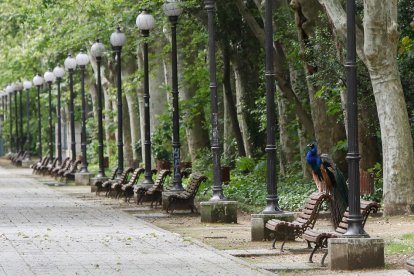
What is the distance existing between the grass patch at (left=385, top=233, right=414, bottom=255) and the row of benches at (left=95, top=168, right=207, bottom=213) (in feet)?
28.5

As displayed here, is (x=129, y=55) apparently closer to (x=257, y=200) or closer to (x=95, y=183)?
(x=95, y=183)

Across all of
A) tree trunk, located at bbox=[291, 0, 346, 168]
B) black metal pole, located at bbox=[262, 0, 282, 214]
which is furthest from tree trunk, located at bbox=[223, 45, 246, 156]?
black metal pole, located at bbox=[262, 0, 282, 214]

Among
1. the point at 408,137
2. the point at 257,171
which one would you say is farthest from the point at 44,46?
the point at 408,137

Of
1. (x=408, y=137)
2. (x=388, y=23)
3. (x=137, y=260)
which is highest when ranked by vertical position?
(x=388, y=23)

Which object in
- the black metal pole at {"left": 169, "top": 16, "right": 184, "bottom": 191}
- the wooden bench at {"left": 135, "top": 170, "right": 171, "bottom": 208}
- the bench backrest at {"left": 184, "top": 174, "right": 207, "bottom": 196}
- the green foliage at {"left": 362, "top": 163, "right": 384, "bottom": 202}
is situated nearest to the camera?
the green foliage at {"left": 362, "top": 163, "right": 384, "bottom": 202}

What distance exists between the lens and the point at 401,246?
19.0 meters

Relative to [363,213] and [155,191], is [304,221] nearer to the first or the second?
[363,213]

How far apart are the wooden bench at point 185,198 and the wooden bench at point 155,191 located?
222cm

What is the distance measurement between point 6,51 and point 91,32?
17.2 meters

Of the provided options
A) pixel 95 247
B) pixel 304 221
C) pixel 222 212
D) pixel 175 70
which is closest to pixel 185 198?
pixel 175 70

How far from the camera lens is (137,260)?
18203 millimetres

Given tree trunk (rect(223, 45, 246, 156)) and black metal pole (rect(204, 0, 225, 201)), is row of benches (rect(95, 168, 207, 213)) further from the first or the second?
tree trunk (rect(223, 45, 246, 156))

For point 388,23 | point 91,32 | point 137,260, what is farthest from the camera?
point 91,32

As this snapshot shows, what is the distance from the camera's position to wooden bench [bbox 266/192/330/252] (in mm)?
18922
